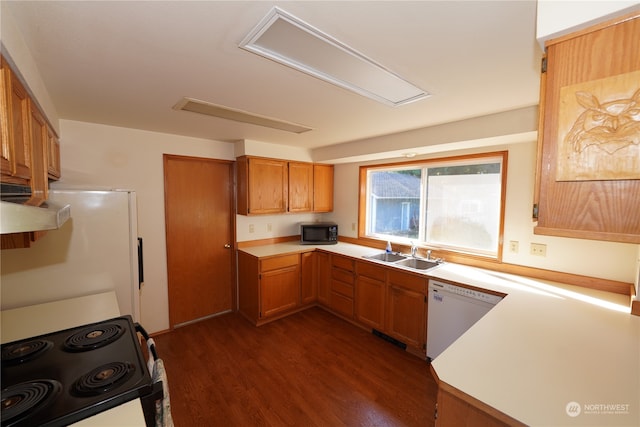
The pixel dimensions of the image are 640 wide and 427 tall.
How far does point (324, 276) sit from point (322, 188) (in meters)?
1.31

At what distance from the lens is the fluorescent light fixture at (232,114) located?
1960mm

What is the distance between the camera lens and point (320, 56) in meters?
1.31

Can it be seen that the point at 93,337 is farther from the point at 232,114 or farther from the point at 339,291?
the point at 339,291

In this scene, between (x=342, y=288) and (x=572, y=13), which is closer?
Answer: (x=572, y=13)

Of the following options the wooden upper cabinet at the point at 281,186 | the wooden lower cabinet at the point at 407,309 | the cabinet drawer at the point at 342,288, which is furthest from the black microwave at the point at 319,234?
the wooden lower cabinet at the point at 407,309

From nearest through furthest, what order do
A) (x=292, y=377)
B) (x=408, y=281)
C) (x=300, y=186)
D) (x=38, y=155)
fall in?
(x=38, y=155) → (x=292, y=377) → (x=408, y=281) → (x=300, y=186)

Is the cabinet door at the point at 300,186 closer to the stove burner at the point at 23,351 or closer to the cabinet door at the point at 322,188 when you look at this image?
the cabinet door at the point at 322,188

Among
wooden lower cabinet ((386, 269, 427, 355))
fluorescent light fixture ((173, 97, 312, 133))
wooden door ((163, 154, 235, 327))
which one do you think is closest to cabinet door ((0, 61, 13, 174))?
fluorescent light fixture ((173, 97, 312, 133))

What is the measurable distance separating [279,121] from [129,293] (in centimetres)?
185

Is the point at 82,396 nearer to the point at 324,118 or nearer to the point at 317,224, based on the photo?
the point at 324,118

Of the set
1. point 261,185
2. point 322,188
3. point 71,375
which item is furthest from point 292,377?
point 322,188

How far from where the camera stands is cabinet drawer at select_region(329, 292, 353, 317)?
3.16 m

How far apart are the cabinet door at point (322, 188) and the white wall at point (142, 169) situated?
4.77 feet

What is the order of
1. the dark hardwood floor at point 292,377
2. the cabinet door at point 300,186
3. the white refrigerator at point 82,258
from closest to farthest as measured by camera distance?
the white refrigerator at point 82,258
the dark hardwood floor at point 292,377
the cabinet door at point 300,186
